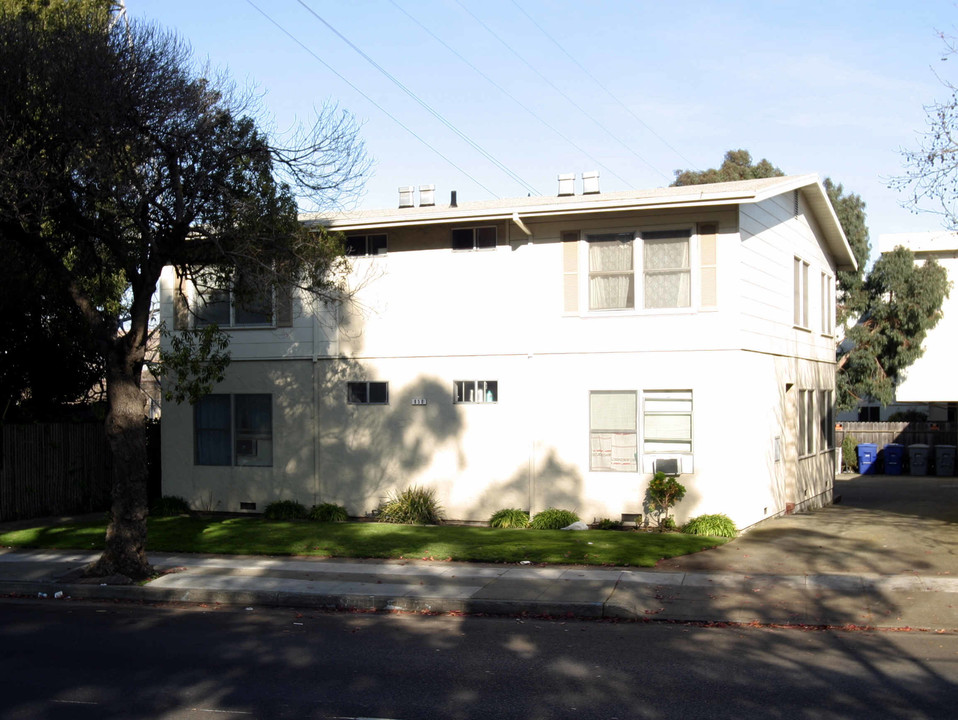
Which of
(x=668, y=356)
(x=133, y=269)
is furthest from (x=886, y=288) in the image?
(x=133, y=269)

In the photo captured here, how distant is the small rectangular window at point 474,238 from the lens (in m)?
18.5

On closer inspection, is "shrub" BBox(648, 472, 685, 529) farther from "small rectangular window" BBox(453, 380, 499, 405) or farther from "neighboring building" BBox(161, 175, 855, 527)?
"small rectangular window" BBox(453, 380, 499, 405)

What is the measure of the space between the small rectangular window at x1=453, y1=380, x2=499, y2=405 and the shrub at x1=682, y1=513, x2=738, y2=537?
427 cm

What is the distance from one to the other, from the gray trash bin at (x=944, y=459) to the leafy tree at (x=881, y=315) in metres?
4.30

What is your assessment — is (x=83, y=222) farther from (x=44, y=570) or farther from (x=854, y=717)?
(x=854, y=717)

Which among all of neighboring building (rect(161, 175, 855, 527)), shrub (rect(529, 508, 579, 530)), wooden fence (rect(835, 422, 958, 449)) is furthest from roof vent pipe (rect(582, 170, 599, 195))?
wooden fence (rect(835, 422, 958, 449))

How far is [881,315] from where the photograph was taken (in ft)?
119

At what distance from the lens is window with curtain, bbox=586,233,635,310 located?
17484 mm

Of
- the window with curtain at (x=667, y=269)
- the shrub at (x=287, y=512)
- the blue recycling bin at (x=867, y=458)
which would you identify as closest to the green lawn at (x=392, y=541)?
the shrub at (x=287, y=512)

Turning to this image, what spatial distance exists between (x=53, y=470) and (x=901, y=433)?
28.2m

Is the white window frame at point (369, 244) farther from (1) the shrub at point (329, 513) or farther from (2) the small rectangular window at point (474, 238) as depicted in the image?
(1) the shrub at point (329, 513)

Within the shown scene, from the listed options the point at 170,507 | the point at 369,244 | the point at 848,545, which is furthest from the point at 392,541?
the point at 848,545

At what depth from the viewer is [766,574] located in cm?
1268

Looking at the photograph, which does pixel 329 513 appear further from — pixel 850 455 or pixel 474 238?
pixel 850 455
